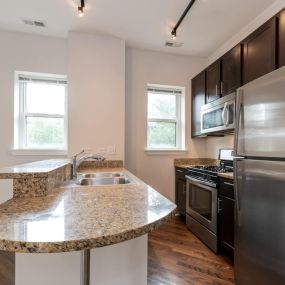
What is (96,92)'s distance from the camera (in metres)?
2.88

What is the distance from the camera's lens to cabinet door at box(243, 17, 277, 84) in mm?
1802

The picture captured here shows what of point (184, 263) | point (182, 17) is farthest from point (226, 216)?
point (182, 17)

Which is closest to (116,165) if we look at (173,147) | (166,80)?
(173,147)

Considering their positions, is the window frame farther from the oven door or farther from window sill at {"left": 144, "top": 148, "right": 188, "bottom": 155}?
the oven door

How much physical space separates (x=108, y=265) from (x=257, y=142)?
128 centimetres

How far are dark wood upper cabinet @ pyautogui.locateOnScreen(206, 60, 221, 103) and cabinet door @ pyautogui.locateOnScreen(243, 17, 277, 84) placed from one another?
0.53m

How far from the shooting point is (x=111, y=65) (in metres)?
2.95

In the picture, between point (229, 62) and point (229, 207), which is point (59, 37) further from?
point (229, 207)

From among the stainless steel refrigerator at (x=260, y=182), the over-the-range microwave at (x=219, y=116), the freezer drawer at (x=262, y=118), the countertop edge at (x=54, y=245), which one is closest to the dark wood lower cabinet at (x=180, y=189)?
the over-the-range microwave at (x=219, y=116)

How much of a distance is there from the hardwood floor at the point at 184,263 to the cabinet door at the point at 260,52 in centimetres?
191

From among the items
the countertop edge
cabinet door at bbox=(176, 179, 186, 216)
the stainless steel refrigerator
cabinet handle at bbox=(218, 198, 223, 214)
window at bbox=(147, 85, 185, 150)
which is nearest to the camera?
the countertop edge

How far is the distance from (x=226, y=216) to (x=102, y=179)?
1.32 meters

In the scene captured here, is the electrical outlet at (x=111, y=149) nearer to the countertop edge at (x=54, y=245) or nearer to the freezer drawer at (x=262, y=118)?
the freezer drawer at (x=262, y=118)

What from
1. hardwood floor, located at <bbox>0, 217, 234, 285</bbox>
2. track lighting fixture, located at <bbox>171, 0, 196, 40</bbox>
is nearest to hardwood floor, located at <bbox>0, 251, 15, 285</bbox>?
hardwood floor, located at <bbox>0, 217, 234, 285</bbox>
